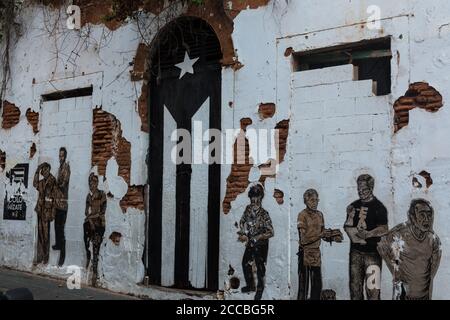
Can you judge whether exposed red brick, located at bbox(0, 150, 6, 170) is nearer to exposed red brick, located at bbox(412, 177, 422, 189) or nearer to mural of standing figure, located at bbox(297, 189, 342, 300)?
mural of standing figure, located at bbox(297, 189, 342, 300)

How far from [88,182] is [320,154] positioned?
3877 millimetres

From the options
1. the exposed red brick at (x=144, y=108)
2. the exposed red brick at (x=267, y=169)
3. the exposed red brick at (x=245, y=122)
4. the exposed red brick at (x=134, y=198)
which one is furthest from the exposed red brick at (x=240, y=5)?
the exposed red brick at (x=134, y=198)

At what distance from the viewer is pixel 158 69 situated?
8469 millimetres

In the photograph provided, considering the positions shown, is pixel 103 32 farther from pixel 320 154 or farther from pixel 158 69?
pixel 320 154

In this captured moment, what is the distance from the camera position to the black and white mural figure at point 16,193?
9.97 meters

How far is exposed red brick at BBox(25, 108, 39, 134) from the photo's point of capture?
Result: 9867 millimetres

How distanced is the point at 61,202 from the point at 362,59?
5.25m

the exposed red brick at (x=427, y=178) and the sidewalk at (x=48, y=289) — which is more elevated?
the exposed red brick at (x=427, y=178)

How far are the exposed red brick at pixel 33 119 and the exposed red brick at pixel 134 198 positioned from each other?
2432 mm

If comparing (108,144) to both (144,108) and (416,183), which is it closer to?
(144,108)

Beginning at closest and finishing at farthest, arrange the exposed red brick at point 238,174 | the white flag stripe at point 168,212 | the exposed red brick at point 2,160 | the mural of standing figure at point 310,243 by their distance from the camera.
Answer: the mural of standing figure at point 310,243 < the exposed red brick at point 238,174 < the white flag stripe at point 168,212 < the exposed red brick at point 2,160

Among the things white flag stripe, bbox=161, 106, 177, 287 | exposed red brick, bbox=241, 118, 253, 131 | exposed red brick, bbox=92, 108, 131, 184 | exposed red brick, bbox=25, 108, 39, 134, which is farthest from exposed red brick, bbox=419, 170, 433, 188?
exposed red brick, bbox=25, 108, 39, 134

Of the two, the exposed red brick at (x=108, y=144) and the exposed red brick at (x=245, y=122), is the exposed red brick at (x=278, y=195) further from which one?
the exposed red brick at (x=108, y=144)

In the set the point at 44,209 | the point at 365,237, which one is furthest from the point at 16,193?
the point at 365,237
